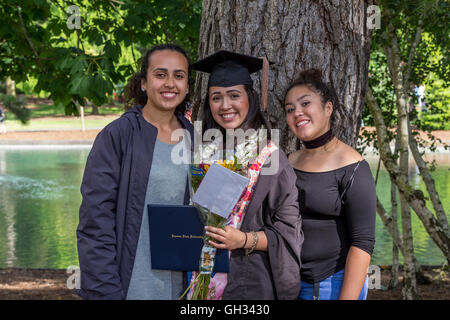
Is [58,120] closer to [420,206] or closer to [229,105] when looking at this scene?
[420,206]

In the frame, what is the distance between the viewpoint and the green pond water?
848 cm

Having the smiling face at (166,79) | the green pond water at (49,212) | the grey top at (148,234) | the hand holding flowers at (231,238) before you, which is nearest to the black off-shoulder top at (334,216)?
the hand holding flowers at (231,238)

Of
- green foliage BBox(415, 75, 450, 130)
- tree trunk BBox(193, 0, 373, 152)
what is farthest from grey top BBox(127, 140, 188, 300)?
green foliage BBox(415, 75, 450, 130)

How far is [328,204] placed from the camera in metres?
2.31

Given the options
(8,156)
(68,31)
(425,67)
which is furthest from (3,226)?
(8,156)

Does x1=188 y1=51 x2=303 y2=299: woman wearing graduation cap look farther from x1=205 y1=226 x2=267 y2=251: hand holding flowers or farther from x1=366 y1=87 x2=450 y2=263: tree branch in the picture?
x1=366 y1=87 x2=450 y2=263: tree branch

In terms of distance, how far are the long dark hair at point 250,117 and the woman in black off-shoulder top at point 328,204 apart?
0.16m

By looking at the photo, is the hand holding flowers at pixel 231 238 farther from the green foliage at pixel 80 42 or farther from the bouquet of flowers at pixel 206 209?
the green foliage at pixel 80 42

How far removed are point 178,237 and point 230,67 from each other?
0.76 m

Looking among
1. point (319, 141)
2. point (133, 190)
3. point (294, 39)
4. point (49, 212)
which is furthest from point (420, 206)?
point (49, 212)

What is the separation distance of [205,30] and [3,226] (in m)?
8.44

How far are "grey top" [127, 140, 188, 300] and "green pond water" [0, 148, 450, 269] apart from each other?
5.99m

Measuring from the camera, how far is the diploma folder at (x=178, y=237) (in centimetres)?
218

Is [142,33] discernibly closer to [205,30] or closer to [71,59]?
[71,59]
